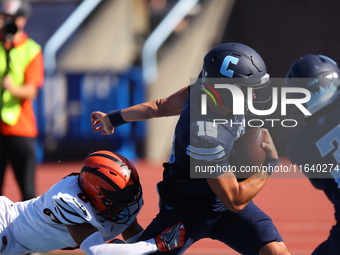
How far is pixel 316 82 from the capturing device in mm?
3686

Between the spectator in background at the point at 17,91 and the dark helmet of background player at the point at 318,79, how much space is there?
263cm

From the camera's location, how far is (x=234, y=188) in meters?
3.45

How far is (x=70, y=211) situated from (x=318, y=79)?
1789 mm

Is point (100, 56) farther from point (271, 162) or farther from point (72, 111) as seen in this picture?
point (271, 162)

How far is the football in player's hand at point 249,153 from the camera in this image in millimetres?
3588

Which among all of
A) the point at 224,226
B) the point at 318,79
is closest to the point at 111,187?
the point at 224,226

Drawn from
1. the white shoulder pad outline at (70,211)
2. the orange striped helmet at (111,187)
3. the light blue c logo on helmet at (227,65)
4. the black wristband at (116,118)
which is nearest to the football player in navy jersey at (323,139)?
the light blue c logo on helmet at (227,65)

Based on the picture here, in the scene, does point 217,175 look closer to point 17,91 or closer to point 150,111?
point 150,111

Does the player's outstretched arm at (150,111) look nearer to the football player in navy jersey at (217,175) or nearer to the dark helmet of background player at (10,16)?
the football player in navy jersey at (217,175)

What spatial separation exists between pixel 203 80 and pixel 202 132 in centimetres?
45

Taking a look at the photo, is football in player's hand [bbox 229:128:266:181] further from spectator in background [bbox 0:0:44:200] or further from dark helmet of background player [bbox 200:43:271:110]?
spectator in background [bbox 0:0:44:200]

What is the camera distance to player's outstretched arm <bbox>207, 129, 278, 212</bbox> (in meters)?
3.43

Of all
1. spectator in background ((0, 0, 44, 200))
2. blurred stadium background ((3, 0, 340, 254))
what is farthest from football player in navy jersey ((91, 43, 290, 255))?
blurred stadium background ((3, 0, 340, 254))

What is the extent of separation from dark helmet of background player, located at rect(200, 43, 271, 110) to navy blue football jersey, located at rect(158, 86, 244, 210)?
149 mm
